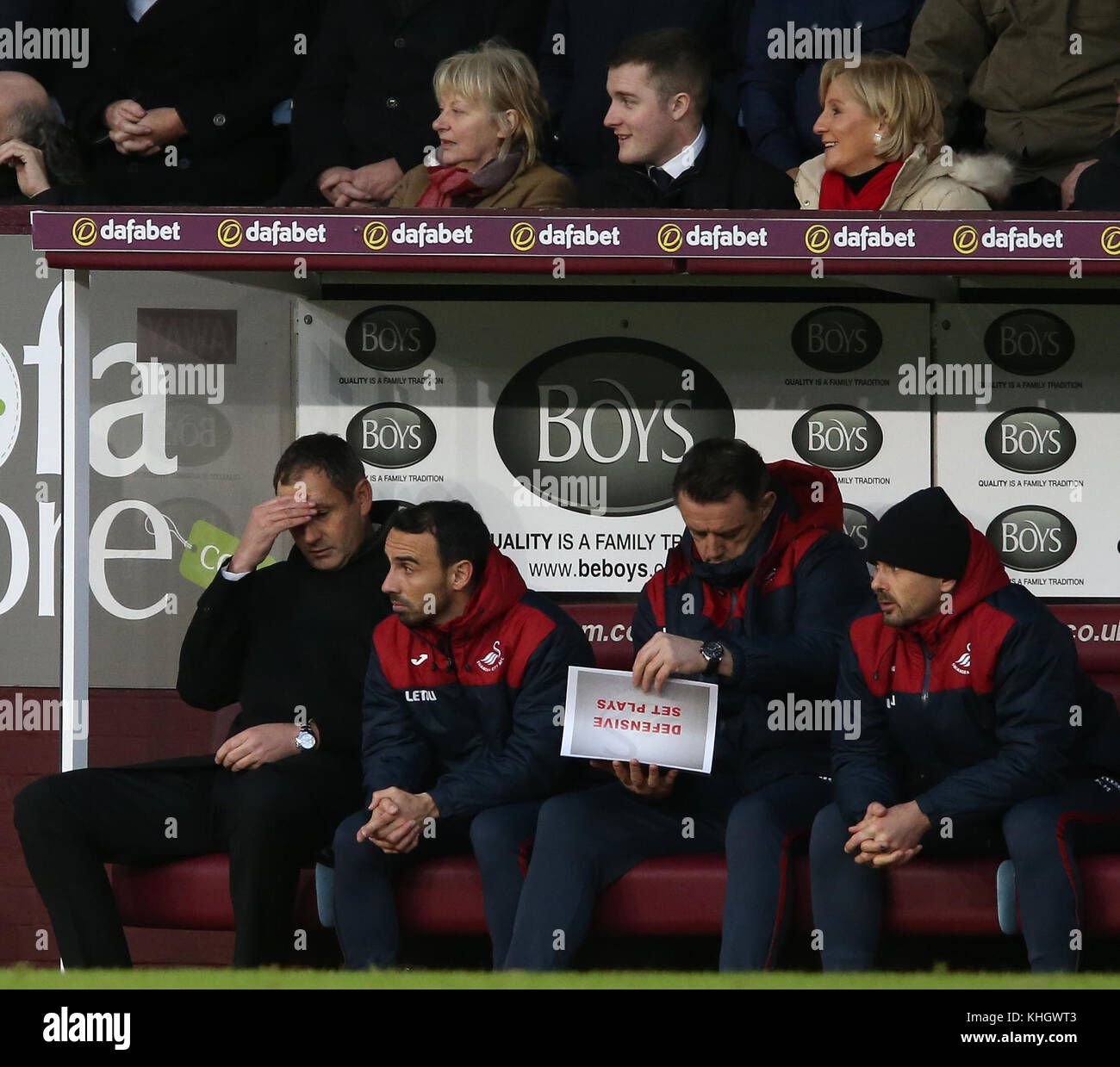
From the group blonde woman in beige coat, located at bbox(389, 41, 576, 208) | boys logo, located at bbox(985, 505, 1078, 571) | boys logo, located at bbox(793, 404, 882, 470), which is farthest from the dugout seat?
blonde woman in beige coat, located at bbox(389, 41, 576, 208)

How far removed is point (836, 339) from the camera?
202 inches

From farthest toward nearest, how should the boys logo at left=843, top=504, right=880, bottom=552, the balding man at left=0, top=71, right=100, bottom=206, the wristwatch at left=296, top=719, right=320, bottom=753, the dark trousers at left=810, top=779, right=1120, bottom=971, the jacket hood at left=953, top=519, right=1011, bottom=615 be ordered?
the balding man at left=0, top=71, right=100, bottom=206, the boys logo at left=843, top=504, right=880, bottom=552, the wristwatch at left=296, top=719, right=320, bottom=753, the jacket hood at left=953, top=519, right=1011, bottom=615, the dark trousers at left=810, top=779, right=1120, bottom=971

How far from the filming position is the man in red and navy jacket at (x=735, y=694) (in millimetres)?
3889

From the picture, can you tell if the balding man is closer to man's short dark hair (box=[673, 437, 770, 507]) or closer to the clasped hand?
man's short dark hair (box=[673, 437, 770, 507])

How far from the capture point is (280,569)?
15.0 ft

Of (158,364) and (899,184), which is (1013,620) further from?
(158,364)

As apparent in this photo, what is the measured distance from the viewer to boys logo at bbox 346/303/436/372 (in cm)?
516

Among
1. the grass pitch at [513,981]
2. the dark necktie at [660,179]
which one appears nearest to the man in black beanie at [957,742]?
the grass pitch at [513,981]

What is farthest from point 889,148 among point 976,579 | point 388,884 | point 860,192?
point 388,884

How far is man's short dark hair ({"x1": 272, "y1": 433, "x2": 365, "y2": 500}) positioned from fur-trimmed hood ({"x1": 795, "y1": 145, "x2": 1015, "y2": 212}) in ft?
4.57

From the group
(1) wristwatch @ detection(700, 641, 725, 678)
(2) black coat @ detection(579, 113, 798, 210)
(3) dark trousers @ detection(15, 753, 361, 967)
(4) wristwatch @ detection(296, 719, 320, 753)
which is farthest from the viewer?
(2) black coat @ detection(579, 113, 798, 210)

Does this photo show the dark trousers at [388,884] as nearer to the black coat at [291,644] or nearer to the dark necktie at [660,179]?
the black coat at [291,644]

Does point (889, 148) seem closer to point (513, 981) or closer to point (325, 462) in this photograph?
point (325, 462)

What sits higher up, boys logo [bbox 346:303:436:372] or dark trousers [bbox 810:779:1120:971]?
boys logo [bbox 346:303:436:372]
